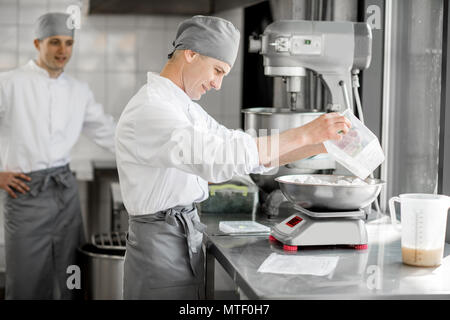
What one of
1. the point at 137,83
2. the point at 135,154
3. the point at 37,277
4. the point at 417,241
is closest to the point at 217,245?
the point at 135,154

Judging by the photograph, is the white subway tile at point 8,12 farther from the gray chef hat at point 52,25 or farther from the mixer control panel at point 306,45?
the mixer control panel at point 306,45

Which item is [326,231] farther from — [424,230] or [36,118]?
[36,118]

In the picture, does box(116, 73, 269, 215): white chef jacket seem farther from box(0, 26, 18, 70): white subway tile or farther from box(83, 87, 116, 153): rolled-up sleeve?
box(0, 26, 18, 70): white subway tile

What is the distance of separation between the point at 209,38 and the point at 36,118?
1.59 metres

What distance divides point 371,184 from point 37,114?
6.31 ft

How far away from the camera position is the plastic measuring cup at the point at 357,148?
172 cm

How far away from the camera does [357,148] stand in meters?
1.73

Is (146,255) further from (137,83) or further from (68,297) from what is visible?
(137,83)

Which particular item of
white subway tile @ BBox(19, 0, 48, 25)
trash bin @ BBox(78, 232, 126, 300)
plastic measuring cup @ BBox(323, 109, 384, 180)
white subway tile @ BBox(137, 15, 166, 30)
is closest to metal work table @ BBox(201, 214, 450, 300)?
plastic measuring cup @ BBox(323, 109, 384, 180)

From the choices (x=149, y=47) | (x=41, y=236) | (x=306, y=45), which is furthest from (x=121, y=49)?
(x=306, y=45)

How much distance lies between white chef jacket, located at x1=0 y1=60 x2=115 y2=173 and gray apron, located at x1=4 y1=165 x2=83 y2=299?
9cm

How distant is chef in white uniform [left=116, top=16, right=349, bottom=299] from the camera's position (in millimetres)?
1648

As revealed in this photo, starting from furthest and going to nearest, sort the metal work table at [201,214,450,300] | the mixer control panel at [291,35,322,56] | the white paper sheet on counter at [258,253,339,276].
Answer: the mixer control panel at [291,35,322,56]
the white paper sheet on counter at [258,253,339,276]
the metal work table at [201,214,450,300]

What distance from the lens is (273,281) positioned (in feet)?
4.78
